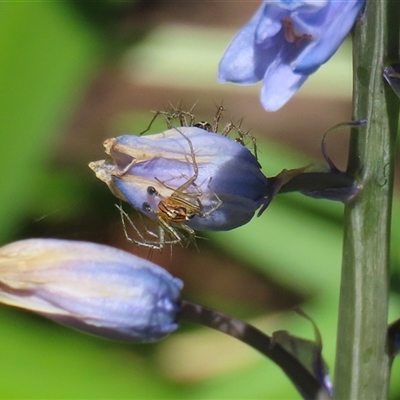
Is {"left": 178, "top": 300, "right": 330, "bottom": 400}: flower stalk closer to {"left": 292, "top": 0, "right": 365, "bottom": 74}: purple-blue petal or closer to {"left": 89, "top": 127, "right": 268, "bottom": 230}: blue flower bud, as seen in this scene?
{"left": 89, "top": 127, "right": 268, "bottom": 230}: blue flower bud

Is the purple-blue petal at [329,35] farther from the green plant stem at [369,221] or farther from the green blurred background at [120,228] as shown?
the green blurred background at [120,228]

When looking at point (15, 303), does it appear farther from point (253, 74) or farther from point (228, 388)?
point (228, 388)

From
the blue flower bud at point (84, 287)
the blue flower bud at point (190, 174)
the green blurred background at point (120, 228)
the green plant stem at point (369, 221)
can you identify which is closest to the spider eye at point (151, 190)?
the blue flower bud at point (190, 174)


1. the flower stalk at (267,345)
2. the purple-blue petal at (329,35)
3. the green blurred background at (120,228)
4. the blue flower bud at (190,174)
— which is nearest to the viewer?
the purple-blue petal at (329,35)

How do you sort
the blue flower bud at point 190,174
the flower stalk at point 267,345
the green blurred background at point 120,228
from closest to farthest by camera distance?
the blue flower bud at point 190,174
the flower stalk at point 267,345
the green blurred background at point 120,228

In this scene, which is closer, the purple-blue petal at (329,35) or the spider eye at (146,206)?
the purple-blue petal at (329,35)

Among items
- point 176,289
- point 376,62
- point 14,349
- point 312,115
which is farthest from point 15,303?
point 312,115

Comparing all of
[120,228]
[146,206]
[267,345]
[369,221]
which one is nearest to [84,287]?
[146,206]
